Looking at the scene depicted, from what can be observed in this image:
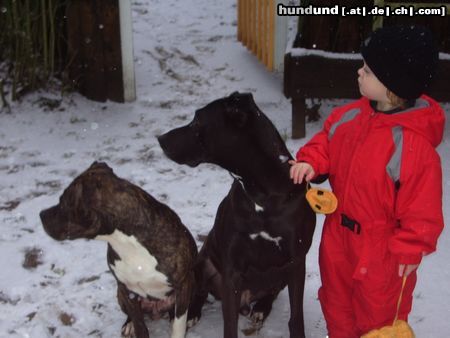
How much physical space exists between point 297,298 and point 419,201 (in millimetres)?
954

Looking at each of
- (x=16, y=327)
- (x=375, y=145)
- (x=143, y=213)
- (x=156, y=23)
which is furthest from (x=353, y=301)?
(x=156, y=23)

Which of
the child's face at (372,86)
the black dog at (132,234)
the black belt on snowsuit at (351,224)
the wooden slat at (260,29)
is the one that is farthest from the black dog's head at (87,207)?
the wooden slat at (260,29)

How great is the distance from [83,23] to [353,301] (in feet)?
17.4

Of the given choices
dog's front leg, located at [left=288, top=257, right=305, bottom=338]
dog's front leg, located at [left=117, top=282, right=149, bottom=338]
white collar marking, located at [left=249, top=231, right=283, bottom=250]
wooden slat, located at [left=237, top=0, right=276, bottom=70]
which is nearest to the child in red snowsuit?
dog's front leg, located at [left=288, top=257, right=305, bottom=338]

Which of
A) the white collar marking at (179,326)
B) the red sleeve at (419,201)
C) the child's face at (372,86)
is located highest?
the child's face at (372,86)

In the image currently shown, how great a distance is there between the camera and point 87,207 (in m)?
2.94

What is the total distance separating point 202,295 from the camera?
3723mm

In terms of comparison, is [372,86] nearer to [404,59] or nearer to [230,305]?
[404,59]

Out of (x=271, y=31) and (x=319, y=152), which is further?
(x=271, y=31)

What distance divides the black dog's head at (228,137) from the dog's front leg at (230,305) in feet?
2.16

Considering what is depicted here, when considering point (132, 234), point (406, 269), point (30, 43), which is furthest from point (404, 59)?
point (30, 43)

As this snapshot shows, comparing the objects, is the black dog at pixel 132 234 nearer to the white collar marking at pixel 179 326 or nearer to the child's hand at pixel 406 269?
the white collar marking at pixel 179 326

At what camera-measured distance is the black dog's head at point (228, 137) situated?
2844 millimetres

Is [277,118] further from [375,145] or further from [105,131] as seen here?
[375,145]
